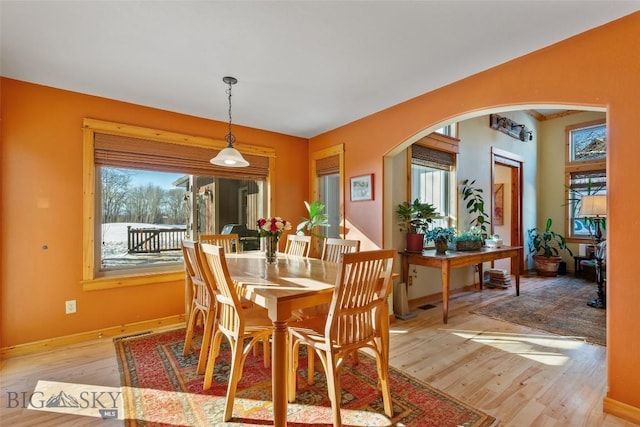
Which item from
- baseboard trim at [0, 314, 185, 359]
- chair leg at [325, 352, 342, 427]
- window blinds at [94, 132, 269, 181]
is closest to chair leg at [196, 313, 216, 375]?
chair leg at [325, 352, 342, 427]

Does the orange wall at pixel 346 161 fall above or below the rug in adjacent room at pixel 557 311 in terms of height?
above

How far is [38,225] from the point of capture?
2.71 metres

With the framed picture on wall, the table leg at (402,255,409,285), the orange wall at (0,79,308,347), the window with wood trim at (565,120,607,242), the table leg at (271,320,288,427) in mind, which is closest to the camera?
the table leg at (271,320,288,427)

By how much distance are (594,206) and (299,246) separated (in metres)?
3.59

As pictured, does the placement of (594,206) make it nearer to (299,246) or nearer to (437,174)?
(437,174)

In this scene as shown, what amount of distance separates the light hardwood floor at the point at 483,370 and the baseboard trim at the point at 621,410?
0.04m

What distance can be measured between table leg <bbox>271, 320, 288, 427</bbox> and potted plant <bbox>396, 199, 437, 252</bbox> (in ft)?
8.32

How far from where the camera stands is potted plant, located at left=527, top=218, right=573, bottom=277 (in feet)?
18.9

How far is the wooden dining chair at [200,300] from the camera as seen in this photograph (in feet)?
7.00

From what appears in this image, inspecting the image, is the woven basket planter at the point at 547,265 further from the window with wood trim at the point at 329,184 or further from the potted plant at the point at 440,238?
the window with wood trim at the point at 329,184

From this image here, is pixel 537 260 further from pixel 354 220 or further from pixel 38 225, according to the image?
pixel 38 225

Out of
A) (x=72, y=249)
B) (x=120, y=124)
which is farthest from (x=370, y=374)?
(x=120, y=124)

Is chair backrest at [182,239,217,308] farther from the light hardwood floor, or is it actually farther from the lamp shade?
the lamp shade
